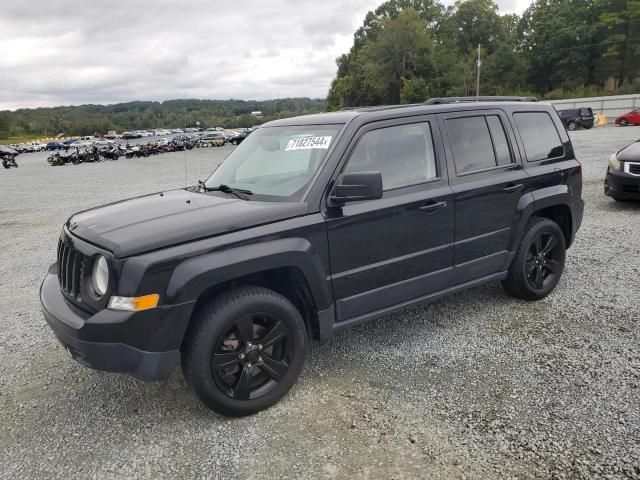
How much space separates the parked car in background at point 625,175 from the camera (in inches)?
316

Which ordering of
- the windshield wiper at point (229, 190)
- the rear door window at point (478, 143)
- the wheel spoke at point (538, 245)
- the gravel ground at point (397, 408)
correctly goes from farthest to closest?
the wheel spoke at point (538, 245), the rear door window at point (478, 143), the windshield wiper at point (229, 190), the gravel ground at point (397, 408)

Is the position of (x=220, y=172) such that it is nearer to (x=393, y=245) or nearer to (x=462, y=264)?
(x=393, y=245)

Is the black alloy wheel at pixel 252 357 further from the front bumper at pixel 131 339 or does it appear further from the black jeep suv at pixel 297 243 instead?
the front bumper at pixel 131 339

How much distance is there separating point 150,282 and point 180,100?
2.47 m

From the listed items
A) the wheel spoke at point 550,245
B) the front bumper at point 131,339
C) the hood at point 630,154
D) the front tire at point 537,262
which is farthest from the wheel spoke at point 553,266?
the hood at point 630,154

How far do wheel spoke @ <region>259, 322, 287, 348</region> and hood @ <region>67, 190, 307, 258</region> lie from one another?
2.14 ft

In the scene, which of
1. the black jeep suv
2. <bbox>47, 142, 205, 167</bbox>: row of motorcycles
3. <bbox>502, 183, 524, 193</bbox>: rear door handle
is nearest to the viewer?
the black jeep suv

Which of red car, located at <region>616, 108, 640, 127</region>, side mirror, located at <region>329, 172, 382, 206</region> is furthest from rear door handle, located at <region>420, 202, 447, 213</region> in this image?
red car, located at <region>616, 108, 640, 127</region>

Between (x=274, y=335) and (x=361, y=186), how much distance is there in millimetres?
1068

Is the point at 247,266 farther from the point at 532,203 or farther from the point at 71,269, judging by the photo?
the point at 532,203

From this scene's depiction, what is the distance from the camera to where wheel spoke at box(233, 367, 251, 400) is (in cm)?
300

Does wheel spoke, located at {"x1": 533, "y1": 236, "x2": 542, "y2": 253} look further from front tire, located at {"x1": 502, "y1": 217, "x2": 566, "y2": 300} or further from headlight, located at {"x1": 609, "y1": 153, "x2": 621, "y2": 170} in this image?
headlight, located at {"x1": 609, "y1": 153, "x2": 621, "y2": 170}

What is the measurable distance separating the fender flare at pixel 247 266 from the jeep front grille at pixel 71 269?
659mm

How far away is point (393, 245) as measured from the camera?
Result: 352 cm
